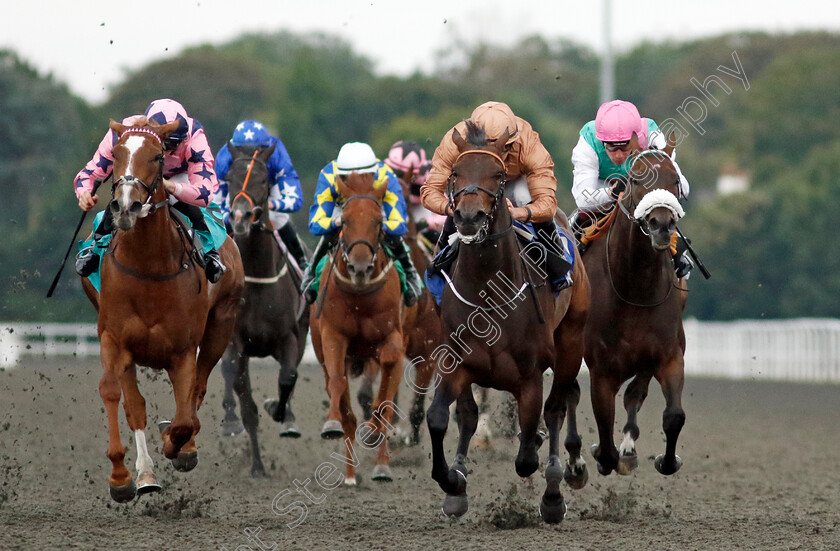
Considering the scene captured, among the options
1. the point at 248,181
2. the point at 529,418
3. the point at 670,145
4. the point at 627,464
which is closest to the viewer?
the point at 529,418

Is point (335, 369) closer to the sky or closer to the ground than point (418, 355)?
closer to the ground

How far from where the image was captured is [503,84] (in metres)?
60.4

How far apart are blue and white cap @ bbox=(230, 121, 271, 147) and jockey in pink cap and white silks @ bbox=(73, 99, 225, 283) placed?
1.73 metres

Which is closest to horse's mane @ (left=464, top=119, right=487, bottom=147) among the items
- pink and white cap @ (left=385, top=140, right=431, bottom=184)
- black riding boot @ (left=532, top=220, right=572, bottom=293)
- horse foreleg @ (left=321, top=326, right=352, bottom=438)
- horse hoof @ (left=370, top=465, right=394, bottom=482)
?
black riding boot @ (left=532, top=220, right=572, bottom=293)

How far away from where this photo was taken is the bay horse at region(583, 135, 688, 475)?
23.9 feet

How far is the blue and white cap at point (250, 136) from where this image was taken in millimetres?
9477

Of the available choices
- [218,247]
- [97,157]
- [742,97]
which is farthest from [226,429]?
[742,97]

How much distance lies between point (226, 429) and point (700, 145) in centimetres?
5248

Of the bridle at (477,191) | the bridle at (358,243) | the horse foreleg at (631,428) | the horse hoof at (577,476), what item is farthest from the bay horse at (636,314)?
the bridle at (358,243)

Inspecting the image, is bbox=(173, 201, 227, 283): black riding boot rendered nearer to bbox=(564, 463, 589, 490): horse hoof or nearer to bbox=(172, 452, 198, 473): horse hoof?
bbox=(172, 452, 198, 473): horse hoof

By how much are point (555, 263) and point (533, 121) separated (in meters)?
42.1

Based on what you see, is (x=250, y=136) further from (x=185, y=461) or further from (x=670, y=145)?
(x=670, y=145)

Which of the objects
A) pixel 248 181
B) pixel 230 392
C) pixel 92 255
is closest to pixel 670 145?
pixel 248 181

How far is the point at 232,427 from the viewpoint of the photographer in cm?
1014
